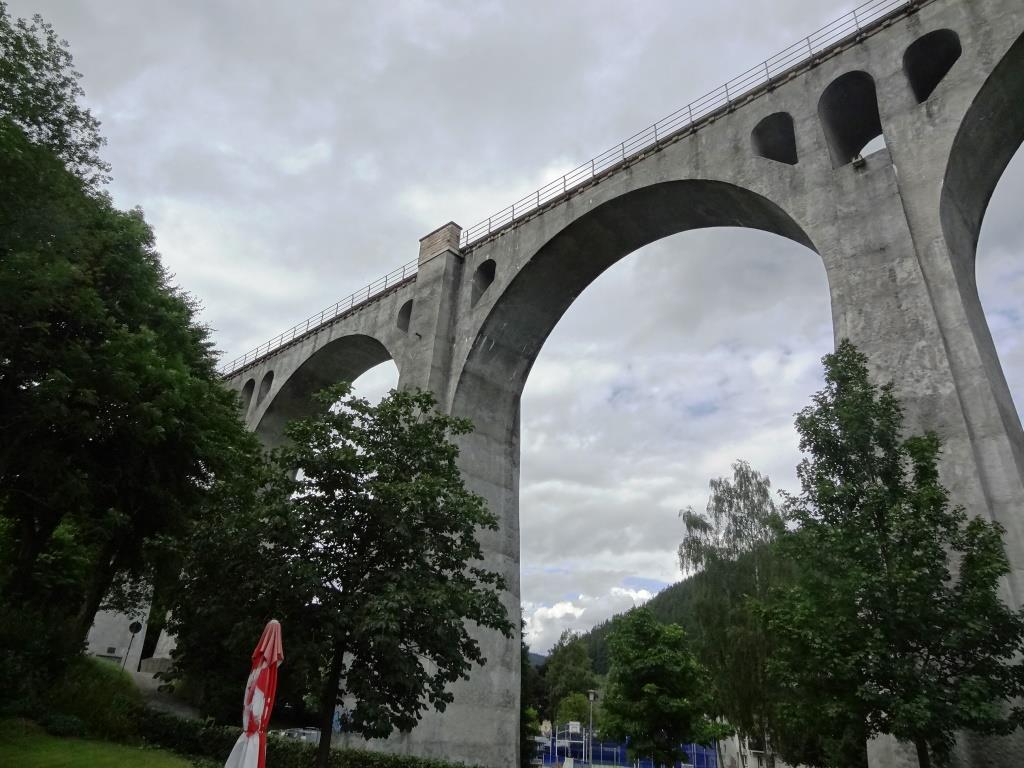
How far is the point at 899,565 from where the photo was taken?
819cm

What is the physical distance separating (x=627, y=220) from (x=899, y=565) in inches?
527

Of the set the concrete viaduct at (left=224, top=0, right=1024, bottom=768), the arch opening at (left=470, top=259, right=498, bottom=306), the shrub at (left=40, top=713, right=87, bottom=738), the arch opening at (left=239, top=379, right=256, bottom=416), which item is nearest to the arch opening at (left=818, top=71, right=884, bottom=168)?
the concrete viaduct at (left=224, top=0, right=1024, bottom=768)

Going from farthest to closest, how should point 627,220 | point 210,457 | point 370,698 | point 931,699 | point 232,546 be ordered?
point 627,220 < point 210,457 < point 232,546 < point 370,698 < point 931,699

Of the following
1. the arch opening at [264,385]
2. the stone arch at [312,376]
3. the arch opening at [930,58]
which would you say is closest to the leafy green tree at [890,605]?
the arch opening at [930,58]

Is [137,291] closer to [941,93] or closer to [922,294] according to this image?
[922,294]

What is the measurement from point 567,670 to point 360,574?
188ft

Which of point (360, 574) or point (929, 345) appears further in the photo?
point (929, 345)

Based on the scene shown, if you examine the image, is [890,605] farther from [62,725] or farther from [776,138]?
[62,725]

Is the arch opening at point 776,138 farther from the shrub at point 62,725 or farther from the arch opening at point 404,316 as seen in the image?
the shrub at point 62,725

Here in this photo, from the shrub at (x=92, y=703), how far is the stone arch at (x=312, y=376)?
40.7ft

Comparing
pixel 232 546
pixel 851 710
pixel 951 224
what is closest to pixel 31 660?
pixel 232 546

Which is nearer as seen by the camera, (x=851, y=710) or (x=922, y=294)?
(x=851, y=710)

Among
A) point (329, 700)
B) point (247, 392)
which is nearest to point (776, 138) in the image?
point (329, 700)

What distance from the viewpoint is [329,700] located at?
35.2 ft
